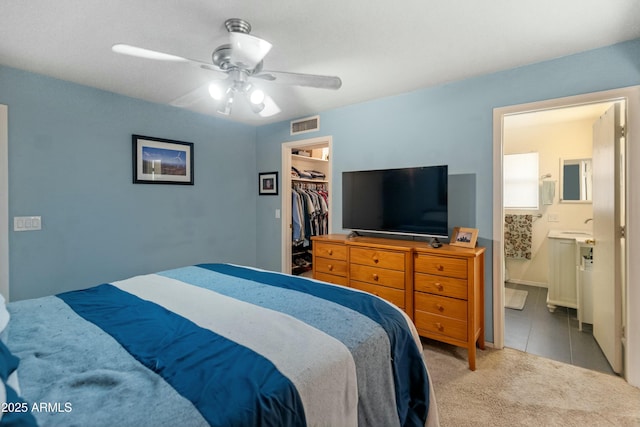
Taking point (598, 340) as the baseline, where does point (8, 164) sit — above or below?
above

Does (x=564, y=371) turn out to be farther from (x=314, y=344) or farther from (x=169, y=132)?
(x=169, y=132)

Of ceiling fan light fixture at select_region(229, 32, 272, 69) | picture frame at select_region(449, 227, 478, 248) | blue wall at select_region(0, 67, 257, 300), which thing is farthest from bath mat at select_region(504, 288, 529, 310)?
ceiling fan light fixture at select_region(229, 32, 272, 69)

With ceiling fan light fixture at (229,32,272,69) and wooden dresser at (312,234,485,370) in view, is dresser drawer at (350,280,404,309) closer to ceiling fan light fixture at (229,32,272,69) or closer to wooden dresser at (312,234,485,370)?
wooden dresser at (312,234,485,370)

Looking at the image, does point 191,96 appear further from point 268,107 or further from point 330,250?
point 330,250

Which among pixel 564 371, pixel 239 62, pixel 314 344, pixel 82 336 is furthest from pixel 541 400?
pixel 239 62

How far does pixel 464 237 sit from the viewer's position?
2551 mm

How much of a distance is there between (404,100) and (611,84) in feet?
4.97

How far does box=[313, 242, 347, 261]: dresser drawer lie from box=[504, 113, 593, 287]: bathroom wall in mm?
2859

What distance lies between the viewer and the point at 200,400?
2.69 feet

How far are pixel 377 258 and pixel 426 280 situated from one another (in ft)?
1.46

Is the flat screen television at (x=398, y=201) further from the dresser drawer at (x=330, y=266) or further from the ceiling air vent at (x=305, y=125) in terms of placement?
the ceiling air vent at (x=305, y=125)

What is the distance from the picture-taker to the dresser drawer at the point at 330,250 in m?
2.94

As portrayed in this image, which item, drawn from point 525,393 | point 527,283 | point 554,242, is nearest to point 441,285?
point 525,393

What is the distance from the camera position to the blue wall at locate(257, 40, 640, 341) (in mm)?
2203
